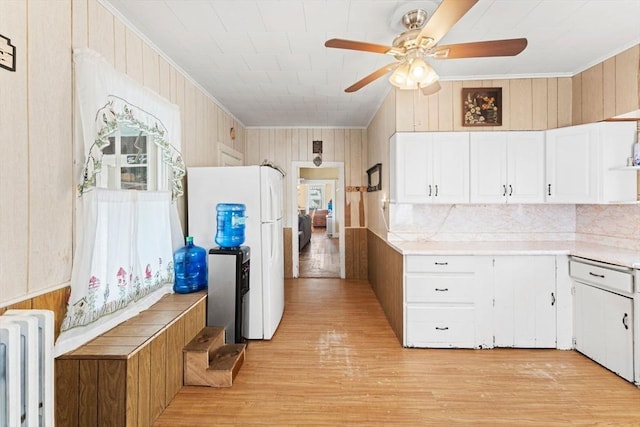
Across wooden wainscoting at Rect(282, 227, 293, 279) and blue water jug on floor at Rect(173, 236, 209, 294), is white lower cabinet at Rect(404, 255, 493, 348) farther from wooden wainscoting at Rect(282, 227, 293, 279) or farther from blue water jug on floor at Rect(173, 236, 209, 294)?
wooden wainscoting at Rect(282, 227, 293, 279)

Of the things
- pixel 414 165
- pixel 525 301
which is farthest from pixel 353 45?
pixel 525 301

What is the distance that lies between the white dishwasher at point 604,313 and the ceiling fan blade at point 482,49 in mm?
1792

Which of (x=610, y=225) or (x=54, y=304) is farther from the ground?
(x=610, y=225)

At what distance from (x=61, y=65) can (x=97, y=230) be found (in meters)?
0.89

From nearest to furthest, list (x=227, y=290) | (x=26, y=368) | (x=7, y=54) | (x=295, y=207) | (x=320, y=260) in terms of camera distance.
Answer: (x=26, y=368) < (x=7, y=54) < (x=227, y=290) < (x=295, y=207) < (x=320, y=260)

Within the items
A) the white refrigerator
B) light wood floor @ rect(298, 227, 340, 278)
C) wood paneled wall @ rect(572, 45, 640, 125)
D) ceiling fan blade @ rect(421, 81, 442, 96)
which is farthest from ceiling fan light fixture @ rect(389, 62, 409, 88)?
light wood floor @ rect(298, 227, 340, 278)

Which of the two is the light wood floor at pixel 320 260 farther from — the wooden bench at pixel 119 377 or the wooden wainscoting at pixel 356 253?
the wooden bench at pixel 119 377

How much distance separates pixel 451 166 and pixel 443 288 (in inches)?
47.2

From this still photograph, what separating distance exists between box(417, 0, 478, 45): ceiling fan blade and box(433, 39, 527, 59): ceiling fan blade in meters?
0.14

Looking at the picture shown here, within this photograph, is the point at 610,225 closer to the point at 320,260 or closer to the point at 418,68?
the point at 418,68

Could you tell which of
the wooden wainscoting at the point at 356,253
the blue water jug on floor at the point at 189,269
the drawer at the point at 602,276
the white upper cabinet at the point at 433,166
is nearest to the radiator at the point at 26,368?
the blue water jug on floor at the point at 189,269

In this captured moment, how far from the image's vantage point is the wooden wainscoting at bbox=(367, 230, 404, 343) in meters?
3.00

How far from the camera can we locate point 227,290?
271 centimetres

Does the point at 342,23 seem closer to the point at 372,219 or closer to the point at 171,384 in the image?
the point at 171,384
